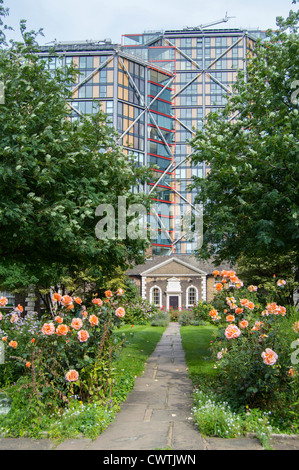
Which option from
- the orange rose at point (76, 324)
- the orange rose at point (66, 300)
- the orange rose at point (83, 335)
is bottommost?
the orange rose at point (83, 335)

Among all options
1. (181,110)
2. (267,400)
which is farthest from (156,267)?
(181,110)

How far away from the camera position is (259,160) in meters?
9.40

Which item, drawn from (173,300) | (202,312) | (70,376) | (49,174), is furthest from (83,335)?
(173,300)

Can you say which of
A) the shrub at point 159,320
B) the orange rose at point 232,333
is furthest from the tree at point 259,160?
the shrub at point 159,320

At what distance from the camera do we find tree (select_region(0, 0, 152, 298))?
898 cm

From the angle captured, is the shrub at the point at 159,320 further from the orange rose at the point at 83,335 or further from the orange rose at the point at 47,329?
the orange rose at the point at 47,329

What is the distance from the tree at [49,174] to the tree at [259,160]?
7.42 ft

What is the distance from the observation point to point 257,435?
5.65m

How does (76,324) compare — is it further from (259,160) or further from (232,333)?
(259,160)

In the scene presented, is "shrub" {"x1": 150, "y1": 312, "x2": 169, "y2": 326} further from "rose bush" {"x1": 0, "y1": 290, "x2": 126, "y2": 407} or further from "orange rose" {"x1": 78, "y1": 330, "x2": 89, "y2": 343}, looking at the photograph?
"orange rose" {"x1": 78, "y1": 330, "x2": 89, "y2": 343}

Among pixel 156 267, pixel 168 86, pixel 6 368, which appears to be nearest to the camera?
pixel 6 368

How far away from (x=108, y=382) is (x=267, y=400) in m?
2.59

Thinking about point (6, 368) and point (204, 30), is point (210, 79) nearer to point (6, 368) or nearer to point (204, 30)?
point (204, 30)

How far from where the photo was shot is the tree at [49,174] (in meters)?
8.98
